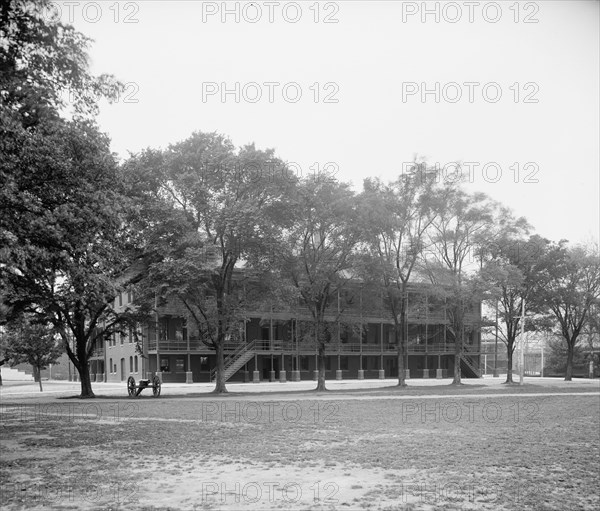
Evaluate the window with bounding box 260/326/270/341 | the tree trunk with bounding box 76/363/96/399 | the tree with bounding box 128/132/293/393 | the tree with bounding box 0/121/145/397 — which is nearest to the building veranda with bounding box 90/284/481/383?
the window with bounding box 260/326/270/341

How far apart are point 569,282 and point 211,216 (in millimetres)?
35494

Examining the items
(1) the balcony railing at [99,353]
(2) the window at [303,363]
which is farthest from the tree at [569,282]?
(1) the balcony railing at [99,353]

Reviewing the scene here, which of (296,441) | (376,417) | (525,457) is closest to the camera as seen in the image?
(525,457)

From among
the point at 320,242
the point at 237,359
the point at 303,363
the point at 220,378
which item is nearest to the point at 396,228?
the point at 320,242

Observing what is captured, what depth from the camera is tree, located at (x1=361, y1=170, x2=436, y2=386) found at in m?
39.2

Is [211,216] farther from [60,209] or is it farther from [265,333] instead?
[265,333]

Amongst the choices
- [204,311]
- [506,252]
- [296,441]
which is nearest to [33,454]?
[296,441]

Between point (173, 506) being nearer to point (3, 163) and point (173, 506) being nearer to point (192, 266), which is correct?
point (3, 163)

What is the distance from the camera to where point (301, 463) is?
32.7 feet

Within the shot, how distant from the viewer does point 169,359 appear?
187 feet

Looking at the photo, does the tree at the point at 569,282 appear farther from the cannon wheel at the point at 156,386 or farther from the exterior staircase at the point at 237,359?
the cannon wheel at the point at 156,386

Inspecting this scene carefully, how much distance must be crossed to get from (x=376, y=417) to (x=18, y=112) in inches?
500

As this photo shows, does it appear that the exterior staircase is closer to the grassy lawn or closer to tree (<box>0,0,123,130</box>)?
the grassy lawn

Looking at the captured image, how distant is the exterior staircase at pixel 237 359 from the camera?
184ft
